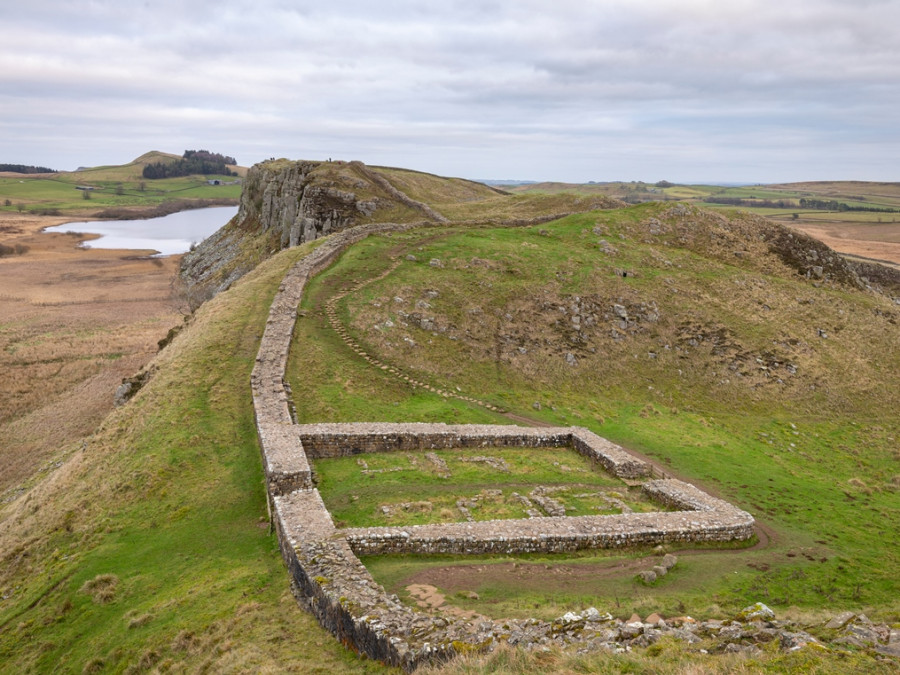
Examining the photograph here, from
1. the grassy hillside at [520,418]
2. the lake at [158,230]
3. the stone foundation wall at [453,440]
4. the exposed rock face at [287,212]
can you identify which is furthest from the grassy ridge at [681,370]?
the lake at [158,230]

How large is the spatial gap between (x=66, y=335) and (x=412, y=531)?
56.2 m

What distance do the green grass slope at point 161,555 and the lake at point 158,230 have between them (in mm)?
107193

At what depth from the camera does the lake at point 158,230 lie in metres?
130

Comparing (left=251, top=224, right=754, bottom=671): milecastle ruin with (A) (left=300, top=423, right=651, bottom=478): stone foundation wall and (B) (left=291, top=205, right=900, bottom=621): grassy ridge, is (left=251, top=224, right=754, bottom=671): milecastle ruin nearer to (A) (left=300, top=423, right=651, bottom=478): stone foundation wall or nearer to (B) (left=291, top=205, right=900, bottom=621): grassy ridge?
(A) (left=300, top=423, right=651, bottom=478): stone foundation wall

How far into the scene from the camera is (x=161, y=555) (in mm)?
18234

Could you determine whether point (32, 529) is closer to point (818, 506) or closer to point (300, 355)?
point (300, 355)

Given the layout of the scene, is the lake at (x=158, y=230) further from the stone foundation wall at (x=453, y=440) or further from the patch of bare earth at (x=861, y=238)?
the patch of bare earth at (x=861, y=238)

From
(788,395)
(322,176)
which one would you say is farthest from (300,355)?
(322,176)

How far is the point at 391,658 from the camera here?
38.0 feet

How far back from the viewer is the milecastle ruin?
11.9m

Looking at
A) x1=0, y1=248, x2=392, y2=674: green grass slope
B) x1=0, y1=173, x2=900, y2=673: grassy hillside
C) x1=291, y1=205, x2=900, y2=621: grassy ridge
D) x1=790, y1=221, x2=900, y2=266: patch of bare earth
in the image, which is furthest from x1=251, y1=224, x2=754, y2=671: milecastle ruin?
x1=790, y1=221, x2=900, y2=266: patch of bare earth

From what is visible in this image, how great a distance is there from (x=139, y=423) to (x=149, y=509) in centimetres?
637

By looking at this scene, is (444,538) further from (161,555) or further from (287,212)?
(287,212)

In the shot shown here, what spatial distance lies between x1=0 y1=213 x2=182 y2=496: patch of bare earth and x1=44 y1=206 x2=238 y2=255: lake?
42.9 feet
